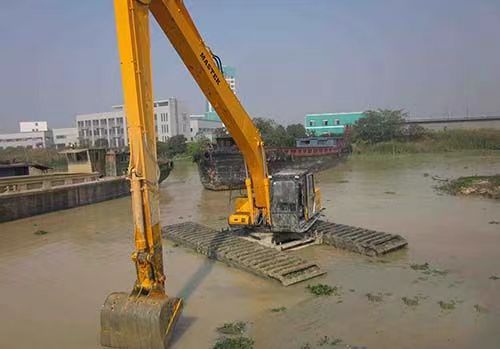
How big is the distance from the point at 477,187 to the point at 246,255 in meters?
14.7

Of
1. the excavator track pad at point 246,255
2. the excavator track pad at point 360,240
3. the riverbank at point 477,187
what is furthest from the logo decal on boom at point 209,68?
the riverbank at point 477,187

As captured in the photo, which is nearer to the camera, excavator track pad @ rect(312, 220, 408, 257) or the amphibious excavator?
the amphibious excavator

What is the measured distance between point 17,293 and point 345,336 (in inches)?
266

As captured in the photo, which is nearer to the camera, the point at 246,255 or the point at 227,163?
the point at 246,255

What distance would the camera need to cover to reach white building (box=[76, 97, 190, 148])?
97.9 m

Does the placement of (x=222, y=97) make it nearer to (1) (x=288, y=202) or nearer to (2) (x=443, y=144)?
(1) (x=288, y=202)

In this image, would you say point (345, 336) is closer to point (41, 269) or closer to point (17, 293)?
point (17, 293)

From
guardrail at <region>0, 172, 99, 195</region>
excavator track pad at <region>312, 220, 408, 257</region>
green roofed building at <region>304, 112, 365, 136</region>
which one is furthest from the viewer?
green roofed building at <region>304, 112, 365, 136</region>

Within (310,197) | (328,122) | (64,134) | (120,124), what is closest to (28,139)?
(64,134)

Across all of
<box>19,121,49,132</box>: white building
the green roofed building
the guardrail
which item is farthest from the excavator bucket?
<box>19,121,49,132</box>: white building

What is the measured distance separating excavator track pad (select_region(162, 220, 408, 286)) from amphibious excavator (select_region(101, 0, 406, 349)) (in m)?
0.02

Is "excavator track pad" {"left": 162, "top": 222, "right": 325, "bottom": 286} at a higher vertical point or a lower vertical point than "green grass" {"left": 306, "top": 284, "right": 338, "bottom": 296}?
higher

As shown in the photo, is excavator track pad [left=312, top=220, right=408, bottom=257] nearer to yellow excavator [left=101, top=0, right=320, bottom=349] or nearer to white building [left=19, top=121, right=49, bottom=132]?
yellow excavator [left=101, top=0, right=320, bottom=349]

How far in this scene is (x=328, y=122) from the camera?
324 feet
